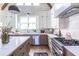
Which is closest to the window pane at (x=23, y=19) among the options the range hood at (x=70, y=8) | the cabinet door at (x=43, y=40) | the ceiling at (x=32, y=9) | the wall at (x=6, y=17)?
the ceiling at (x=32, y=9)

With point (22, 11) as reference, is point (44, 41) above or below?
below

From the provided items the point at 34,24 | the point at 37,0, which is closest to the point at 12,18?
the point at 34,24

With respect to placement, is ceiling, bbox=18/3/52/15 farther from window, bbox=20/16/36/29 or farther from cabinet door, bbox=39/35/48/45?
cabinet door, bbox=39/35/48/45

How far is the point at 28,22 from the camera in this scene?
7891 millimetres

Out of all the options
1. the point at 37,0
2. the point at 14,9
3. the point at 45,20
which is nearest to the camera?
the point at 37,0

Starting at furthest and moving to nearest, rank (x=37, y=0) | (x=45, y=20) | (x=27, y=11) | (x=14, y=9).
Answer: (x=45, y=20) → (x=27, y=11) → (x=14, y=9) → (x=37, y=0)

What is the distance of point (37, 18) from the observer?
26.8 ft

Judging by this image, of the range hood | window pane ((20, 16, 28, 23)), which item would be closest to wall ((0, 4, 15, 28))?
window pane ((20, 16, 28, 23))

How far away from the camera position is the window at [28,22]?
7.94 m

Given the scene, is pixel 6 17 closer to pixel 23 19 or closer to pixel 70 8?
pixel 23 19

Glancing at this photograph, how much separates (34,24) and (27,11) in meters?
1.02

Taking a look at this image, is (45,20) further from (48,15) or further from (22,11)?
(22,11)

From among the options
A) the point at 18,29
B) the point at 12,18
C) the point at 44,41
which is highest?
the point at 12,18

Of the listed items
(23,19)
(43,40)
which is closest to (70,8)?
(43,40)
